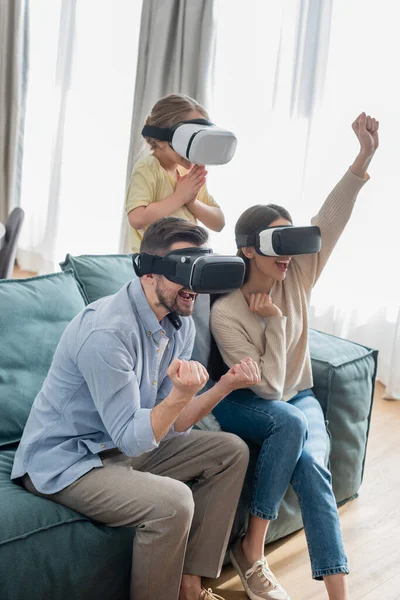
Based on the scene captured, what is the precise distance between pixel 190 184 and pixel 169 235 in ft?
2.35

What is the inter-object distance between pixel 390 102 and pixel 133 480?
263cm

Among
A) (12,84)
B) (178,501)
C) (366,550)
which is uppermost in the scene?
(12,84)

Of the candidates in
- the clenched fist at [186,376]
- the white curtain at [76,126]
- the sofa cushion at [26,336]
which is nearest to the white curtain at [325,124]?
the white curtain at [76,126]

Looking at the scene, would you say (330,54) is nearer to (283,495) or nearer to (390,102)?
(390,102)

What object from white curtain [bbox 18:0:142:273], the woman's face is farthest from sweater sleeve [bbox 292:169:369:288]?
white curtain [bbox 18:0:142:273]

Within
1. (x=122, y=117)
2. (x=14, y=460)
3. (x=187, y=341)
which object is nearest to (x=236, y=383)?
(x=187, y=341)

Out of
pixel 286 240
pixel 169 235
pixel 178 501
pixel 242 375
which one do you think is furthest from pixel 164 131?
pixel 178 501

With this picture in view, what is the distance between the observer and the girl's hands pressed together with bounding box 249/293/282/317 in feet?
7.85

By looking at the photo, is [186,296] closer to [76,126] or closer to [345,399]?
[345,399]

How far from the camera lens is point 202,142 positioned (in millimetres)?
2334

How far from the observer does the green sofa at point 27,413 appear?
178 centimetres

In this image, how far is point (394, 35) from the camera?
12.6 feet

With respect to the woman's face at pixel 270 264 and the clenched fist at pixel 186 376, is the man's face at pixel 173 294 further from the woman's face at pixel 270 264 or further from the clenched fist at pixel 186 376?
the woman's face at pixel 270 264

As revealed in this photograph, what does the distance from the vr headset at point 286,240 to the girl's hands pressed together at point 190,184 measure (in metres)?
0.38
